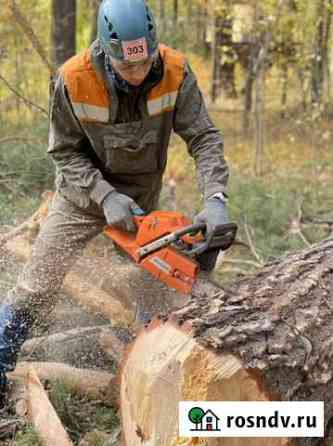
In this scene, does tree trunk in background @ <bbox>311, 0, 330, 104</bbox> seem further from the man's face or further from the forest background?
the man's face

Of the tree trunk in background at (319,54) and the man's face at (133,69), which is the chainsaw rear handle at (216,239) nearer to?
the man's face at (133,69)

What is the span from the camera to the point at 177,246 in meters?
2.98

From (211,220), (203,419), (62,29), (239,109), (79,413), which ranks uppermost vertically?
(211,220)

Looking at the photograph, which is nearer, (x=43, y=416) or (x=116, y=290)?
(x=43, y=416)

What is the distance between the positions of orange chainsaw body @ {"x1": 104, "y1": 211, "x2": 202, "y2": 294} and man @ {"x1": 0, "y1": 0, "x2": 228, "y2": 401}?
103mm

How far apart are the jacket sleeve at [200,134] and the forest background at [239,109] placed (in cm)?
203

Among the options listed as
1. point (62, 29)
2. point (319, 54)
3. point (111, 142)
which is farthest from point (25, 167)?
point (319, 54)

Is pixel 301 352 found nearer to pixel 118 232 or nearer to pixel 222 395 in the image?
pixel 222 395

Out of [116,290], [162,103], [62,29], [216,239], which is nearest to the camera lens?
[216,239]

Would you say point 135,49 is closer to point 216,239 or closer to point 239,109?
point 216,239

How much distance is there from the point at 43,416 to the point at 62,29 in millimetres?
6678

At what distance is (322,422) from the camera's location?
8.20 ft

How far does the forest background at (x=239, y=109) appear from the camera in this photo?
6.16 m

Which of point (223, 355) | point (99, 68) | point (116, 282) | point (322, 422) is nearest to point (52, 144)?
point (99, 68)
